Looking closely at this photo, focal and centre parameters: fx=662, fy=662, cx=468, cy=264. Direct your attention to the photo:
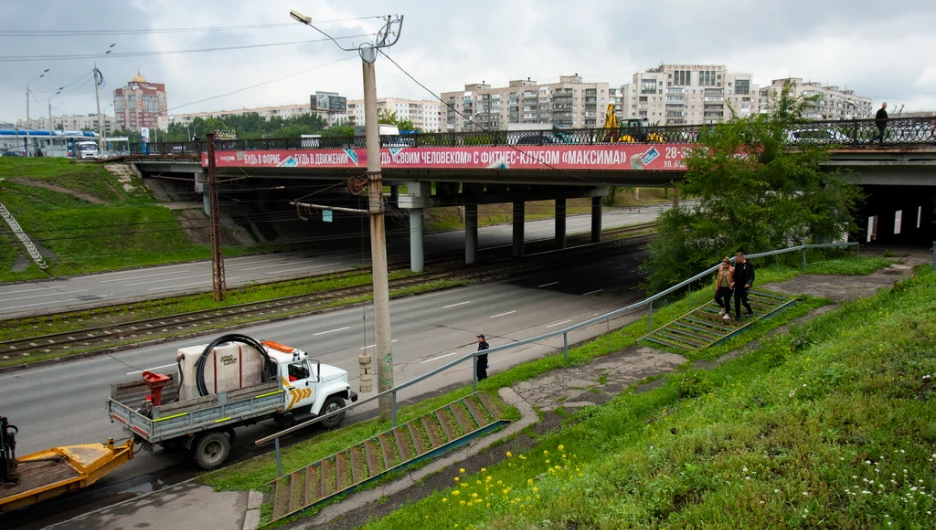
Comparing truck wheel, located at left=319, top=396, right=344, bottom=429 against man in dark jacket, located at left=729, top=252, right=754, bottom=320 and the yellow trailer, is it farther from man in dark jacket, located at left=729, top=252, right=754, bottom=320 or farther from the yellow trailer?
man in dark jacket, located at left=729, top=252, right=754, bottom=320

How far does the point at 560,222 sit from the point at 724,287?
3133cm

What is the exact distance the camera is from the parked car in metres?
21.6

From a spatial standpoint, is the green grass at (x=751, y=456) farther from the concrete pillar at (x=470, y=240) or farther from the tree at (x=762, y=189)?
the concrete pillar at (x=470, y=240)

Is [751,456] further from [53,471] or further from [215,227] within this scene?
[215,227]

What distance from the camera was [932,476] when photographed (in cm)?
620

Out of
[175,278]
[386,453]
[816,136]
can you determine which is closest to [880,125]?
[816,136]

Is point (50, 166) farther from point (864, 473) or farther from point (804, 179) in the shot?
point (864, 473)

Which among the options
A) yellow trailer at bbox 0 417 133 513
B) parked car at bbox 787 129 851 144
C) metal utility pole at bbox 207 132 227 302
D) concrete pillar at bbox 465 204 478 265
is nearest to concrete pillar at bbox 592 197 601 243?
concrete pillar at bbox 465 204 478 265

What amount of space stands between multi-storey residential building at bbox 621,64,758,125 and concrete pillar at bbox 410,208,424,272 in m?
108

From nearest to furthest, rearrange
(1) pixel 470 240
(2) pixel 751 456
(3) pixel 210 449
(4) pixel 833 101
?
(2) pixel 751 456 < (3) pixel 210 449 < (1) pixel 470 240 < (4) pixel 833 101

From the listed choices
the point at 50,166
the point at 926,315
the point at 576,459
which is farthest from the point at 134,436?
the point at 50,166

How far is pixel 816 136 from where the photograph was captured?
21859 mm

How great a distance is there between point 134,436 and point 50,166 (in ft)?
179

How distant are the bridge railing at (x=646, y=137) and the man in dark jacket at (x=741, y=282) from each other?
27.7 feet
